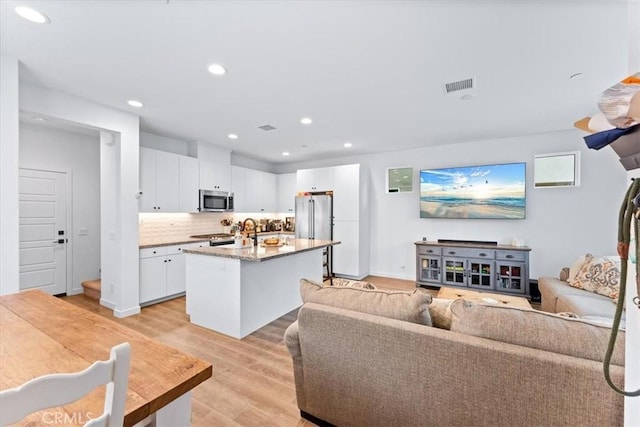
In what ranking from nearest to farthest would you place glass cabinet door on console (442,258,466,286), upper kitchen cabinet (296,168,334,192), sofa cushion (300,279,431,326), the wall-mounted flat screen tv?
sofa cushion (300,279,431,326) → the wall-mounted flat screen tv → glass cabinet door on console (442,258,466,286) → upper kitchen cabinet (296,168,334,192)

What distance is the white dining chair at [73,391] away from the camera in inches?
18.7

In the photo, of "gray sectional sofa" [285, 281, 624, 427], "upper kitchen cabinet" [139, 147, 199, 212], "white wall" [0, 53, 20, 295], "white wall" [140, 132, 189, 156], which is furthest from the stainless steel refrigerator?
"white wall" [0, 53, 20, 295]

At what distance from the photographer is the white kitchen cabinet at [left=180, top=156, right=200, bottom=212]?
450cm

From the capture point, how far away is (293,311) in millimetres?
3674

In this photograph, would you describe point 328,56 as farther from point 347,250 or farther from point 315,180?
point 347,250

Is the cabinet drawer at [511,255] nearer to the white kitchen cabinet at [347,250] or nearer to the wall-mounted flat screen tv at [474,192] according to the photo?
the wall-mounted flat screen tv at [474,192]

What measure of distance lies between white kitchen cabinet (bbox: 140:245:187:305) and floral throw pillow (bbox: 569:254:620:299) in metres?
5.27

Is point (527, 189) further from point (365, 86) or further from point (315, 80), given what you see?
point (315, 80)

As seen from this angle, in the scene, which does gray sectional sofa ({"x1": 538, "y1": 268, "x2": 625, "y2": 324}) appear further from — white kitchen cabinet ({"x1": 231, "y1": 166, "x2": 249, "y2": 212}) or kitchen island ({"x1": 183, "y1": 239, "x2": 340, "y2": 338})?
white kitchen cabinet ({"x1": 231, "y1": 166, "x2": 249, "y2": 212})
